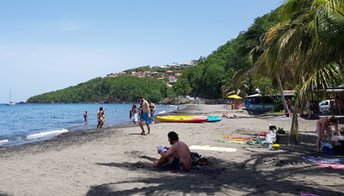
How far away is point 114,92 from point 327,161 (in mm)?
167781

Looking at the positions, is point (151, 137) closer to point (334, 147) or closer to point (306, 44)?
point (334, 147)

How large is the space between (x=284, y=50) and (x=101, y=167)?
4807 millimetres

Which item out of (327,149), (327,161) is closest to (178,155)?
(327,161)

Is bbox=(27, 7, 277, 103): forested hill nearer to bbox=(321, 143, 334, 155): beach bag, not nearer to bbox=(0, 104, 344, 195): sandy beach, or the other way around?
bbox=(321, 143, 334, 155): beach bag

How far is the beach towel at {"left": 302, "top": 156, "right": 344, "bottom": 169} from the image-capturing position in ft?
26.8

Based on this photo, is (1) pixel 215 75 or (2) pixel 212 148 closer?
(2) pixel 212 148

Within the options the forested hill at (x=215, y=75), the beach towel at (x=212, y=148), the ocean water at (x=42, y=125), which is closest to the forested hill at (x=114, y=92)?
the forested hill at (x=215, y=75)

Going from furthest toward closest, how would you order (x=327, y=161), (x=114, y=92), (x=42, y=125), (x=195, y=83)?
(x=114, y=92) → (x=195, y=83) → (x=42, y=125) → (x=327, y=161)

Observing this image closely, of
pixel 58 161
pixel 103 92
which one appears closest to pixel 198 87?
pixel 103 92

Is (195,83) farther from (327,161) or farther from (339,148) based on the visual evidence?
(327,161)

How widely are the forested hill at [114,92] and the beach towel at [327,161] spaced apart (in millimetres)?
139142

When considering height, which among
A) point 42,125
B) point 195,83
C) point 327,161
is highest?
point 195,83

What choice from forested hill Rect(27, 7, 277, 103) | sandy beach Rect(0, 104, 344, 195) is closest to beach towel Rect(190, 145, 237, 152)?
sandy beach Rect(0, 104, 344, 195)

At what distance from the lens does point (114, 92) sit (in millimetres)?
173750
